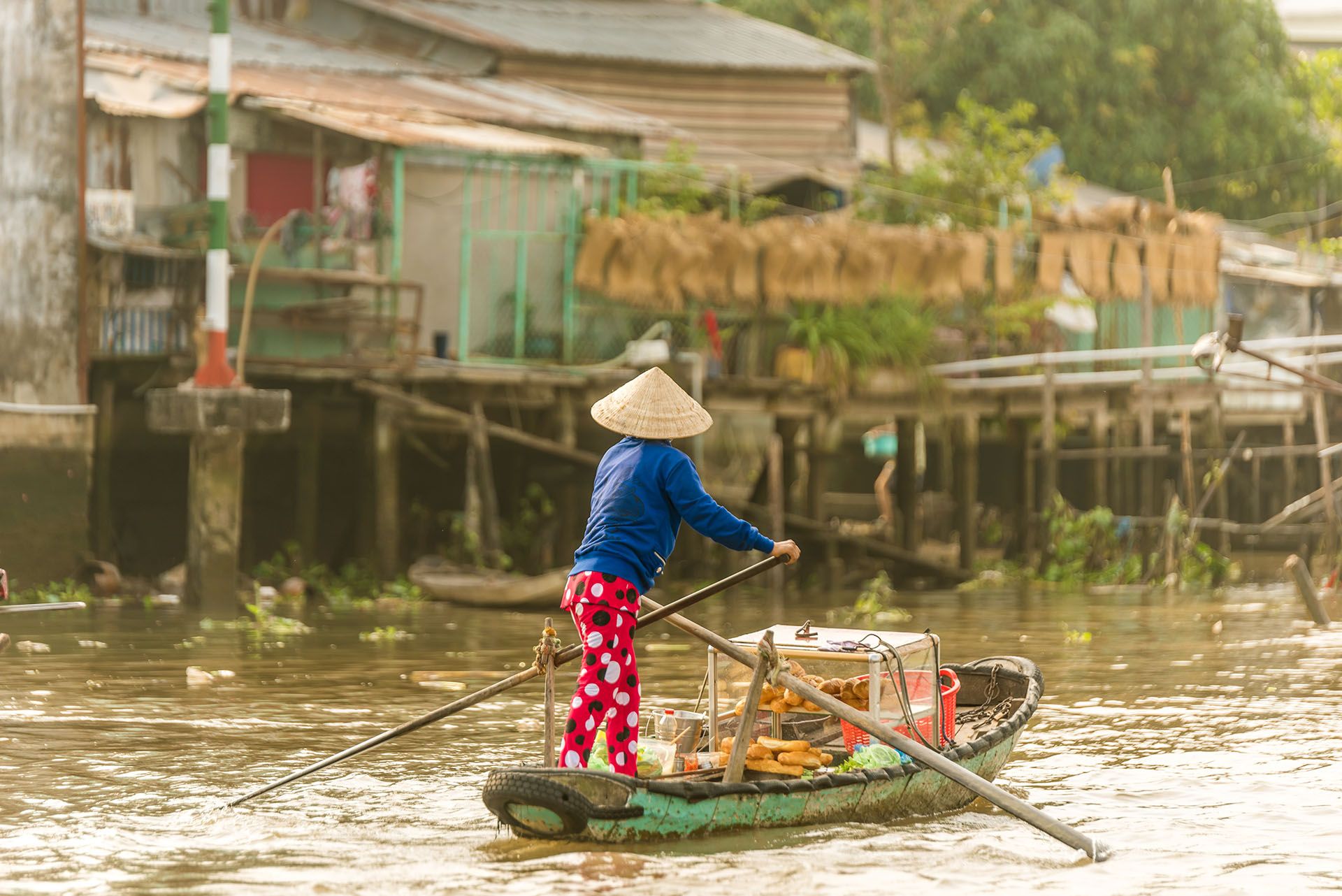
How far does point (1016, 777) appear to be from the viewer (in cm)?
833

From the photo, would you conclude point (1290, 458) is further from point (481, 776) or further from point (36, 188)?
point (481, 776)

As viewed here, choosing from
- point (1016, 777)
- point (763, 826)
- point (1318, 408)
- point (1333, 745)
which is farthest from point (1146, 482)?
point (763, 826)

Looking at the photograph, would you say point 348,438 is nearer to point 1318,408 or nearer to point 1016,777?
point 1318,408

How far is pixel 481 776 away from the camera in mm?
8180

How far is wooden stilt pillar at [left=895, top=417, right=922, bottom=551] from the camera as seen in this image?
65.9 feet

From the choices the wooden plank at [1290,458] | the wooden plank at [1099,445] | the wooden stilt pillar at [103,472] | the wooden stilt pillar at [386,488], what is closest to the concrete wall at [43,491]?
the wooden stilt pillar at [103,472]

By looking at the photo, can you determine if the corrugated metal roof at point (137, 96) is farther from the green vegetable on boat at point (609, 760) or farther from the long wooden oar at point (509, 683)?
the green vegetable on boat at point (609, 760)

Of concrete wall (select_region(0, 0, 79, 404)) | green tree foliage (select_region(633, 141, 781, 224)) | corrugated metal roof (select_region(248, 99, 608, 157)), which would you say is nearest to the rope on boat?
concrete wall (select_region(0, 0, 79, 404))

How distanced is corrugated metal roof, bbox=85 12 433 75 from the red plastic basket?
40.2 ft

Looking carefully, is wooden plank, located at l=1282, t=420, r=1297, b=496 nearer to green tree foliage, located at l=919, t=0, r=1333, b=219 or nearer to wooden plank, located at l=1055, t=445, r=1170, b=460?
wooden plank, located at l=1055, t=445, r=1170, b=460

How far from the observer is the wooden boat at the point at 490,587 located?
15.6 metres

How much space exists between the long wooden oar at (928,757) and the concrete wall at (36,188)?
31.9ft

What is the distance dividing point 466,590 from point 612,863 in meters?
9.57

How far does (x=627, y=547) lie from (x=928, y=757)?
4.63ft
